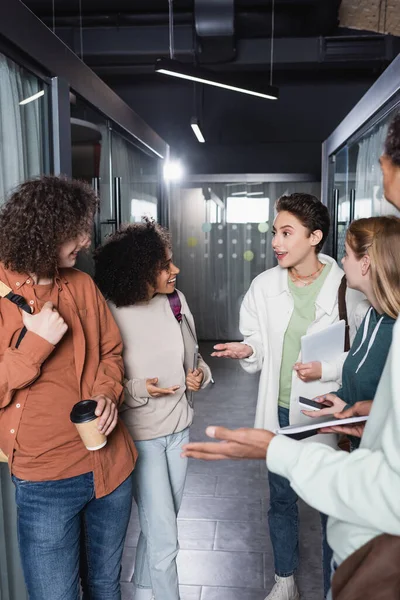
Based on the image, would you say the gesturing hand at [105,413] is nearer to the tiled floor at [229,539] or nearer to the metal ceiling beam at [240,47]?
the tiled floor at [229,539]

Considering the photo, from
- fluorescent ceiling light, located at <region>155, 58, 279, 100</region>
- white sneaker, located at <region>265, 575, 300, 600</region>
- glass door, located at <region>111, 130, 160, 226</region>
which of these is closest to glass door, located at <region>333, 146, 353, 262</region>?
fluorescent ceiling light, located at <region>155, 58, 279, 100</region>

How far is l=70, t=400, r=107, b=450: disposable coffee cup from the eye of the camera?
56.2 inches

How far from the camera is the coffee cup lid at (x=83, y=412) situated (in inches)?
56.1

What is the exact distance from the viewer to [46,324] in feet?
4.64

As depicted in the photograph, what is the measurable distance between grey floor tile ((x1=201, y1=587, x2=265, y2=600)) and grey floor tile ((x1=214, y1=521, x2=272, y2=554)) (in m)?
0.34

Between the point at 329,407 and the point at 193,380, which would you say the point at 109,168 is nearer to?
the point at 193,380

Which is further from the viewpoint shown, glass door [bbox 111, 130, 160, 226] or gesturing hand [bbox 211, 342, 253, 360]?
glass door [bbox 111, 130, 160, 226]

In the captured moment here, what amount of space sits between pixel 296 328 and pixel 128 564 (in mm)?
1546

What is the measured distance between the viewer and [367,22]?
5766 mm

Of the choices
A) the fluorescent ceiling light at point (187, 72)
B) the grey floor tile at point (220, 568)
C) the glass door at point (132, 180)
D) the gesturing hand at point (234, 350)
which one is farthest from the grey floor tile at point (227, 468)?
the fluorescent ceiling light at point (187, 72)

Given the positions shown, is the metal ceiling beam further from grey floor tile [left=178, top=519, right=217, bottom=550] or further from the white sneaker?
the white sneaker

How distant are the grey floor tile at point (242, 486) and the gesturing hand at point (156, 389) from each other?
1.86 m

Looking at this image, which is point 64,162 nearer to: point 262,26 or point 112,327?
point 112,327

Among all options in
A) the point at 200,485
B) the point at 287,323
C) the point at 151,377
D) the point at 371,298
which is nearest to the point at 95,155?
the point at 287,323
